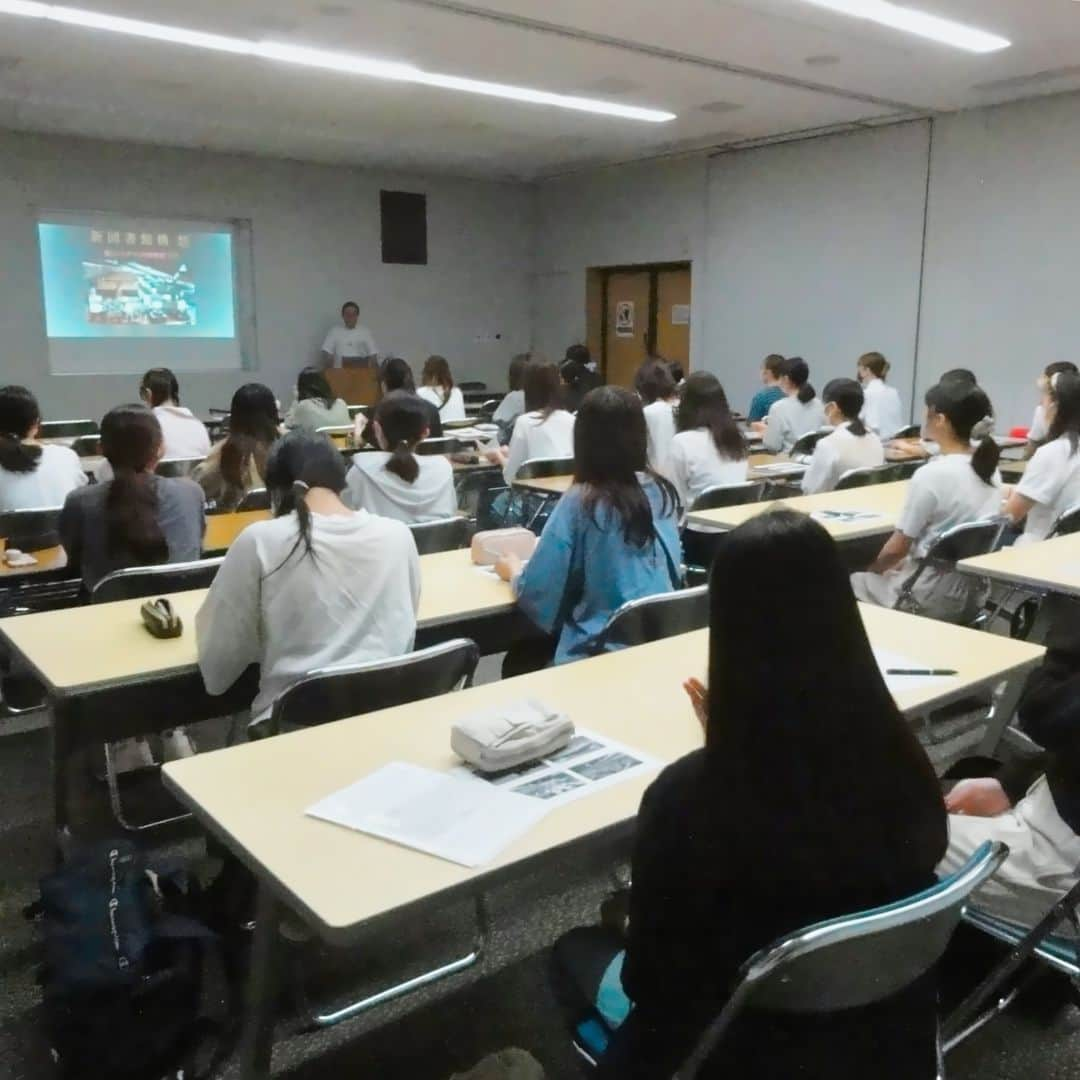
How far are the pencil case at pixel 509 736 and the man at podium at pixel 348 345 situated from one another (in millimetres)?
9686

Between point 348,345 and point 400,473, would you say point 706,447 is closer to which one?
point 400,473

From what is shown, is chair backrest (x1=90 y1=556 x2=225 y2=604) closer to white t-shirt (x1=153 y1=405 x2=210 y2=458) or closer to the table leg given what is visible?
the table leg

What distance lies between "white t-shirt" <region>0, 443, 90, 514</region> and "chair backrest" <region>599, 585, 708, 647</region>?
7.55 ft

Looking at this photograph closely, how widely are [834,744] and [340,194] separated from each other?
10998 millimetres

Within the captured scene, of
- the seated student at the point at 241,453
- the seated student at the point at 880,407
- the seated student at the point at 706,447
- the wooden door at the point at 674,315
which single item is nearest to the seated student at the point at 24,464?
the seated student at the point at 241,453

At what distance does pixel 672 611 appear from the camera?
7.93 ft

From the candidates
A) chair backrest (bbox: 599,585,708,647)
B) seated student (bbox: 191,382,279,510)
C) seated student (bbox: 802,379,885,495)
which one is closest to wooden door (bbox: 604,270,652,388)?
seated student (bbox: 802,379,885,495)

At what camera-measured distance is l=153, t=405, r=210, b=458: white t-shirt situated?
528 centimetres

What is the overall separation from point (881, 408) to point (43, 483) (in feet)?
19.8

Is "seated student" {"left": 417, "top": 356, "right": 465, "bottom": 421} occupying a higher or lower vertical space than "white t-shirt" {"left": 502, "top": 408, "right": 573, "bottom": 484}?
higher

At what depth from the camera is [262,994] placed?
1.49 m

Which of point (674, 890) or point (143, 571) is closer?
point (674, 890)

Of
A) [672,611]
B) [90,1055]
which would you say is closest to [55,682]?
[90,1055]

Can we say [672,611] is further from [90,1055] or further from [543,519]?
[543,519]
